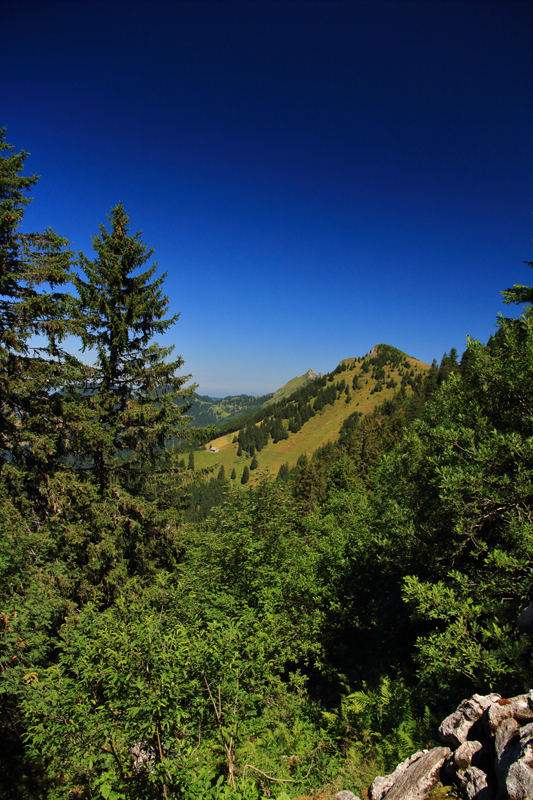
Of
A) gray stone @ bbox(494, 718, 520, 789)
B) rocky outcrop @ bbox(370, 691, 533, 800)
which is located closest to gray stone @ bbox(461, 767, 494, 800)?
rocky outcrop @ bbox(370, 691, 533, 800)

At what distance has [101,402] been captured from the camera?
13.0m

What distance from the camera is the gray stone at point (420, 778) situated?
5538 mm

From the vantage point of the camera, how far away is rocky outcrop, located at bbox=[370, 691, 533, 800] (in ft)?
14.3

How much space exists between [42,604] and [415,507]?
1160cm

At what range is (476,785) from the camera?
5031mm

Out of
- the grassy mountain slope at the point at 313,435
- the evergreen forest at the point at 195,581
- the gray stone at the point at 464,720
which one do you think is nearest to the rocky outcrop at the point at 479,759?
the gray stone at the point at 464,720

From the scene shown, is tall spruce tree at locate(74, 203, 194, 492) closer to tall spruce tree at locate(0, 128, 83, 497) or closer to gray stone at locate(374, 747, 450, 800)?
tall spruce tree at locate(0, 128, 83, 497)

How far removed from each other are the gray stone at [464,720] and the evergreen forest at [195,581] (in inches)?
25.6

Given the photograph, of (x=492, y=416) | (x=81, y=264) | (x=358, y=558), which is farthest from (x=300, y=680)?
(x=81, y=264)

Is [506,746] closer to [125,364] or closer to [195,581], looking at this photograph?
[195,581]

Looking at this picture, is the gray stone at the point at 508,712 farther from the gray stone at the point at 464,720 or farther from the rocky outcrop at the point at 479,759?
the gray stone at the point at 464,720

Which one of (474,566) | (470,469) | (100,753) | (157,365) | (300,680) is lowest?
(300,680)

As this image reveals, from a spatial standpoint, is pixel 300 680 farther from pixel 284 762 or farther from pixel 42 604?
pixel 42 604

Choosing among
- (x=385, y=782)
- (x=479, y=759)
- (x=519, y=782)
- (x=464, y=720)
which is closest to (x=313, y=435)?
(x=385, y=782)
